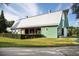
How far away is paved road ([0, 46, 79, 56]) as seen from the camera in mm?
4590

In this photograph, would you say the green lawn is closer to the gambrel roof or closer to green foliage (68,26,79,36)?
green foliage (68,26,79,36)

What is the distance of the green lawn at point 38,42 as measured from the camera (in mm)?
4645

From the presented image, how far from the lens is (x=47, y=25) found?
468cm

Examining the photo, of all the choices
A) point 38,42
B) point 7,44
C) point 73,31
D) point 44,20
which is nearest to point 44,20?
point 44,20

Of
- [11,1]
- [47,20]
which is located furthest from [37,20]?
[11,1]

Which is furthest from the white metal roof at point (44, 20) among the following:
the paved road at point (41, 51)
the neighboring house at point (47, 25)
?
the paved road at point (41, 51)

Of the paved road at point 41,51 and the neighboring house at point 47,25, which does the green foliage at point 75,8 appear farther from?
the paved road at point 41,51

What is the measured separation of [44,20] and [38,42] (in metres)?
0.29

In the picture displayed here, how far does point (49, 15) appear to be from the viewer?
4664 mm

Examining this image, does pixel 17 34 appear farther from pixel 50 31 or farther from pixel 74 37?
pixel 74 37

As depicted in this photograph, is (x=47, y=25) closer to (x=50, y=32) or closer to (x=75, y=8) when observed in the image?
(x=50, y=32)

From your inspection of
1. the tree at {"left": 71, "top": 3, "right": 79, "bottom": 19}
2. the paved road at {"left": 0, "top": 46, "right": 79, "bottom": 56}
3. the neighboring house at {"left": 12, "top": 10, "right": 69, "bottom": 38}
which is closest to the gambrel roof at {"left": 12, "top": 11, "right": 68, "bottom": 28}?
the neighboring house at {"left": 12, "top": 10, "right": 69, "bottom": 38}

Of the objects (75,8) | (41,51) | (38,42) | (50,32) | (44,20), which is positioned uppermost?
(75,8)

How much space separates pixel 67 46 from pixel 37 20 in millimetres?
511
